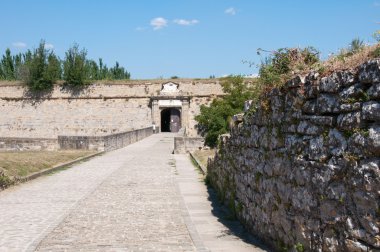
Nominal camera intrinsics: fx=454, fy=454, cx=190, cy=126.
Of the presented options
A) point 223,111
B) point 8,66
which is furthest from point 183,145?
point 8,66

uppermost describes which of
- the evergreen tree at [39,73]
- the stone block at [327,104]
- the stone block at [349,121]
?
the evergreen tree at [39,73]

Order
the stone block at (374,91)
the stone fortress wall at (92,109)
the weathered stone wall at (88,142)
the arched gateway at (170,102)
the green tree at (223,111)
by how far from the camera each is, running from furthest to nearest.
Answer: the stone fortress wall at (92,109)
the arched gateway at (170,102)
the green tree at (223,111)
the weathered stone wall at (88,142)
the stone block at (374,91)

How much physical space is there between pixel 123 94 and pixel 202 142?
22.1 meters

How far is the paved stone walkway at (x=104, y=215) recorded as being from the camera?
662 cm

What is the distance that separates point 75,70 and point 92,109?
4.04 meters

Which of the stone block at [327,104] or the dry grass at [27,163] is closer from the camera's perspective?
the stone block at [327,104]

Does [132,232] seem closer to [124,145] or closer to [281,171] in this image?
[281,171]

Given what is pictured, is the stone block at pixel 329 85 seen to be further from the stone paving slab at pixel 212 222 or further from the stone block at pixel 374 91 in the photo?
the stone paving slab at pixel 212 222

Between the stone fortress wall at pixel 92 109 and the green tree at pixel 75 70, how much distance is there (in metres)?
0.95

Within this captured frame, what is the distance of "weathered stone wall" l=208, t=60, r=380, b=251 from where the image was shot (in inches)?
144

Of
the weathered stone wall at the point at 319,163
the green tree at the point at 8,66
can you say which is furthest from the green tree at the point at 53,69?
the weathered stone wall at the point at 319,163

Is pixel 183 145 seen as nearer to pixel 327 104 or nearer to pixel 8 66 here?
pixel 327 104

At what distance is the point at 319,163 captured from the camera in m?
4.45

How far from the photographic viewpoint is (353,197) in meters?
3.87
